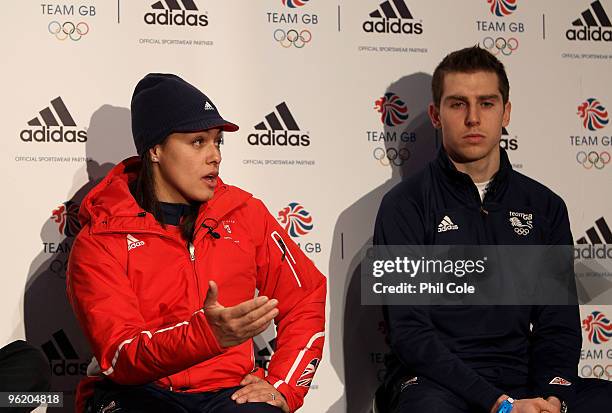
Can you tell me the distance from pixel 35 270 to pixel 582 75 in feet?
7.81

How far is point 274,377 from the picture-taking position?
8.96 ft

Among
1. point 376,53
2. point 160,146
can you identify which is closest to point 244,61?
point 376,53

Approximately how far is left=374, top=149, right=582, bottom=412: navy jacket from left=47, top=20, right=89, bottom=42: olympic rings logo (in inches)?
53.0

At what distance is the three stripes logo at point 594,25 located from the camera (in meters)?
3.63

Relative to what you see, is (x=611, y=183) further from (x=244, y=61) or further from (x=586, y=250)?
(x=244, y=61)

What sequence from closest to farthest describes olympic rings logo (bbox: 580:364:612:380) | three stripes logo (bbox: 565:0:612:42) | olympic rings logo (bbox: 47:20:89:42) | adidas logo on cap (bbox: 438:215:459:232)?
adidas logo on cap (bbox: 438:215:459:232), olympic rings logo (bbox: 47:20:89:42), olympic rings logo (bbox: 580:364:612:380), three stripes logo (bbox: 565:0:612:42)

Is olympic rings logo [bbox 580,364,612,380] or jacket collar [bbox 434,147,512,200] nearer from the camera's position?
jacket collar [bbox 434,147,512,200]

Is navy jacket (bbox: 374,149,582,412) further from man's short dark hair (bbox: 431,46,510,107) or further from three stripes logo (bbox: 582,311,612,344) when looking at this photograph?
three stripes logo (bbox: 582,311,612,344)

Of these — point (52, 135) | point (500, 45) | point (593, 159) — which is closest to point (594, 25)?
point (500, 45)

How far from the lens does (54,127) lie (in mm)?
3270

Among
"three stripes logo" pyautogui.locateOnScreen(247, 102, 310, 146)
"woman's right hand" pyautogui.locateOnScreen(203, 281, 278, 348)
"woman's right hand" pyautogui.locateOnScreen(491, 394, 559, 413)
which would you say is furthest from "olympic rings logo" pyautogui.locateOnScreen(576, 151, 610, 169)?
"woman's right hand" pyautogui.locateOnScreen(203, 281, 278, 348)

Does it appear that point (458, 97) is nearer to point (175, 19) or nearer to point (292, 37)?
point (292, 37)

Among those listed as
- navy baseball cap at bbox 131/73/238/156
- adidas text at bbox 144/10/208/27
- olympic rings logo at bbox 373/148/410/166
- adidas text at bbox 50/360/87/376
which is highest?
adidas text at bbox 144/10/208/27

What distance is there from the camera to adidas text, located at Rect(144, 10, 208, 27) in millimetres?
3342
